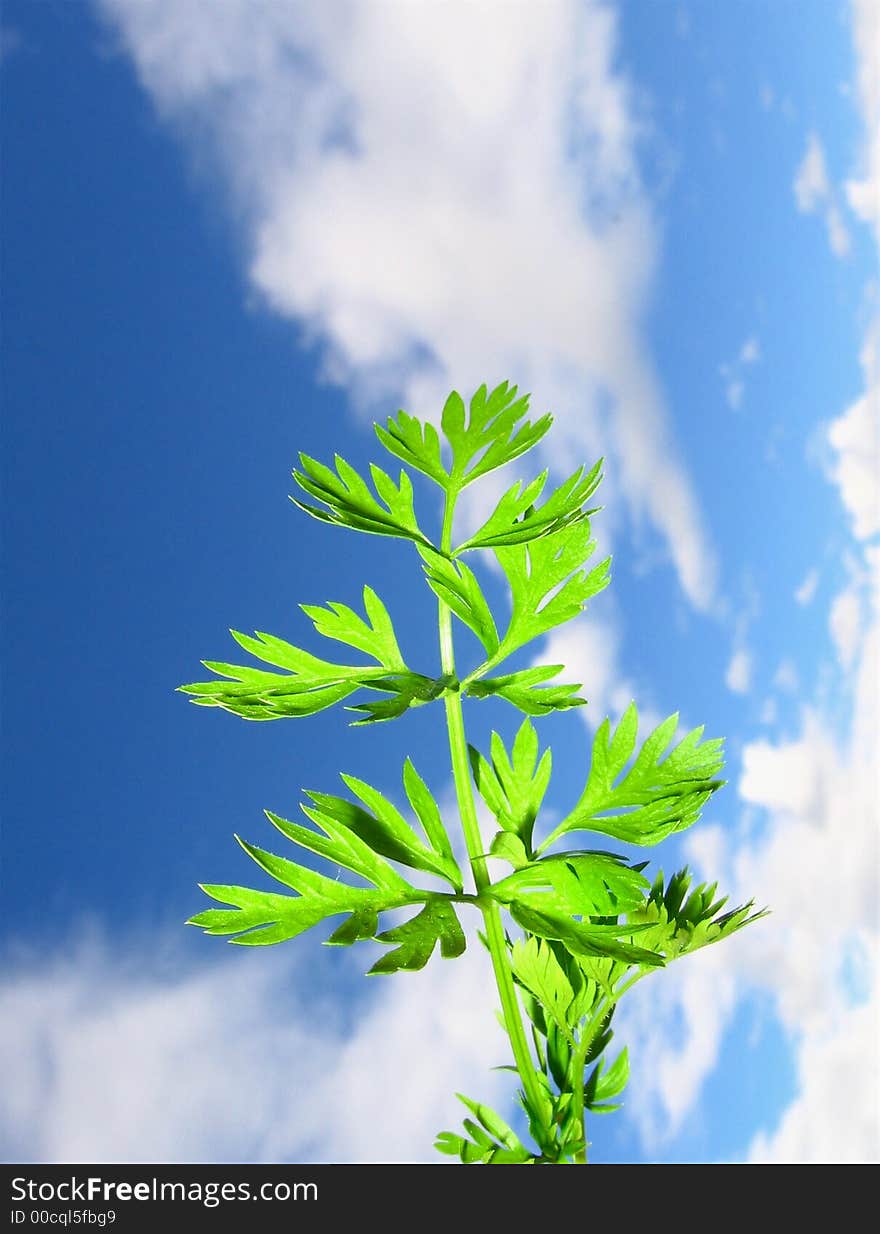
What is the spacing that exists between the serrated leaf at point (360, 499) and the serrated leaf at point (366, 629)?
7cm

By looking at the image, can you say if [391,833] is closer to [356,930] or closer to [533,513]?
[356,930]

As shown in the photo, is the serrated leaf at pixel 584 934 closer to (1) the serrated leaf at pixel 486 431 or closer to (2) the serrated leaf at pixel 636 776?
(2) the serrated leaf at pixel 636 776

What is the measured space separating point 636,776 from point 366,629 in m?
0.31

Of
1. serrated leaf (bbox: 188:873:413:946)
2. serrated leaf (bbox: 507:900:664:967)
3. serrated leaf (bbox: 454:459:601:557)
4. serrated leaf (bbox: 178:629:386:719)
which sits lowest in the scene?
serrated leaf (bbox: 507:900:664:967)

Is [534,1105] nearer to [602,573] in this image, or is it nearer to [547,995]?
[547,995]

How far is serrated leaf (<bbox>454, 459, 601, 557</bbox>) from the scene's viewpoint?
955 mm

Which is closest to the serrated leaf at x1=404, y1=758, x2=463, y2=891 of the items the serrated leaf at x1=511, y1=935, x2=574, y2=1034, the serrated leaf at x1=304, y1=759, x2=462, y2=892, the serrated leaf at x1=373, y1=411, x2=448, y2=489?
the serrated leaf at x1=304, y1=759, x2=462, y2=892

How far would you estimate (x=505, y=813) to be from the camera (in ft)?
3.00

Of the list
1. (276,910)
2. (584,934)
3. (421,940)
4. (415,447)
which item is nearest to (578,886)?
(584,934)

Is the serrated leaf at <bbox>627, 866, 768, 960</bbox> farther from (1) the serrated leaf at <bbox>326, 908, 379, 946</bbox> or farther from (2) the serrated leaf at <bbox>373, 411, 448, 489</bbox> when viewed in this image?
(2) the serrated leaf at <bbox>373, 411, 448, 489</bbox>

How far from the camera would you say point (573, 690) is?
0.93m

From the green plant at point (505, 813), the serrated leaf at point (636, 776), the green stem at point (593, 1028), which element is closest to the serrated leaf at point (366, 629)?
the green plant at point (505, 813)

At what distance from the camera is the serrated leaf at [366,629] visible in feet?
3.16
